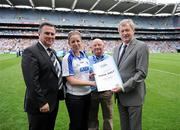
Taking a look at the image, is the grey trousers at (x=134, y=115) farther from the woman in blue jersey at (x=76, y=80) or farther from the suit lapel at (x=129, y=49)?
the suit lapel at (x=129, y=49)

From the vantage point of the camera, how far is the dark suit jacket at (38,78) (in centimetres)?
380

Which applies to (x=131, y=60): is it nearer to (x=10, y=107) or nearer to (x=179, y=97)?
(x=10, y=107)

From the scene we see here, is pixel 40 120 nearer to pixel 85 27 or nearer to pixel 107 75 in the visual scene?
pixel 107 75

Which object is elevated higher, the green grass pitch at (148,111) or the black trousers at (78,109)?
the black trousers at (78,109)

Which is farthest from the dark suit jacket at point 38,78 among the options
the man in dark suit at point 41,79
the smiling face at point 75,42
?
the smiling face at point 75,42

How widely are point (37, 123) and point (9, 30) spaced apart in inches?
2519

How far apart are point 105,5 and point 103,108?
60996mm

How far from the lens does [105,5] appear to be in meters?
64.7

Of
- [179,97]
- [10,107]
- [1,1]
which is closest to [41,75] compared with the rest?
[10,107]

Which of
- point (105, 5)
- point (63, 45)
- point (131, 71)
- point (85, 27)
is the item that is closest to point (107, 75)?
point (131, 71)

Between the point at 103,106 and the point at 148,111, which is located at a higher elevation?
the point at 103,106

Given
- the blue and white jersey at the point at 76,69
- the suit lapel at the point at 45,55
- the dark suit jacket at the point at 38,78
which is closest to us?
the dark suit jacket at the point at 38,78

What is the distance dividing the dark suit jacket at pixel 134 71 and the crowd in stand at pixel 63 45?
45.2 meters

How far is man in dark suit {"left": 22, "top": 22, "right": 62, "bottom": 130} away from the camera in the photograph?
150 inches
